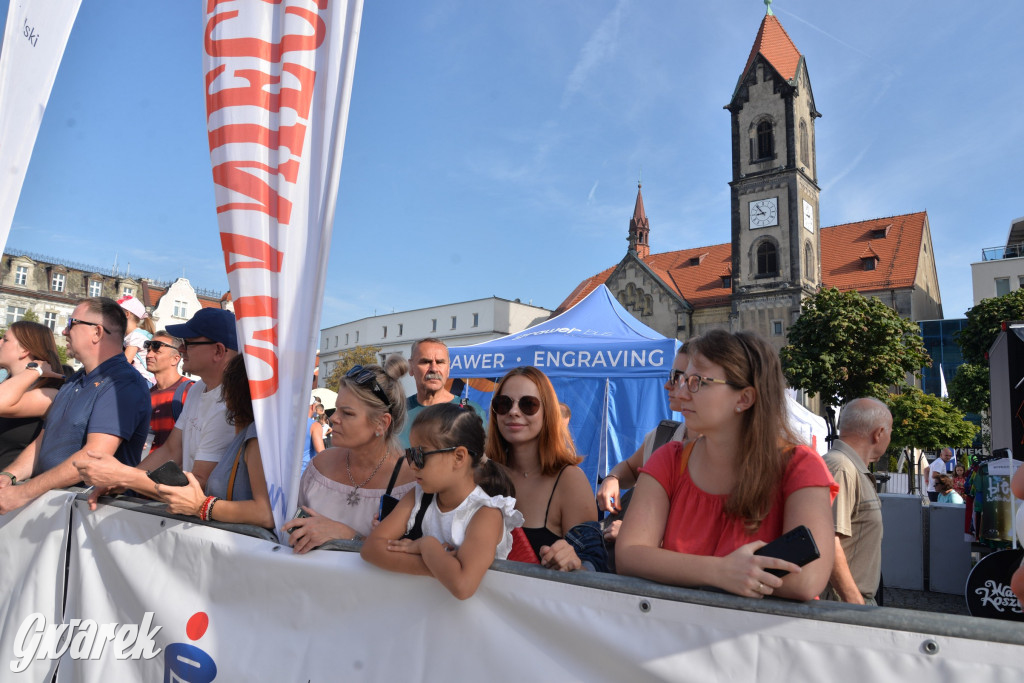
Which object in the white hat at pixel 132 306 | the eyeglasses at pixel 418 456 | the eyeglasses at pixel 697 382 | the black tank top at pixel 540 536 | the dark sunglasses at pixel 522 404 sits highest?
the white hat at pixel 132 306

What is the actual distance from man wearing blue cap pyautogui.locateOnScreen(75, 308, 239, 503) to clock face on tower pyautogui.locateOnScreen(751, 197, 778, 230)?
44578 millimetres

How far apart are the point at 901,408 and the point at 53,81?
31776 millimetres

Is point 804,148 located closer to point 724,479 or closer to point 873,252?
point 873,252

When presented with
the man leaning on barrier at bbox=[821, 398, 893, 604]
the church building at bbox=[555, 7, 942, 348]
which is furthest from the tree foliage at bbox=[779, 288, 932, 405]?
the man leaning on barrier at bbox=[821, 398, 893, 604]

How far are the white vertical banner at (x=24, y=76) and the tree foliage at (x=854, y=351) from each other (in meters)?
34.2

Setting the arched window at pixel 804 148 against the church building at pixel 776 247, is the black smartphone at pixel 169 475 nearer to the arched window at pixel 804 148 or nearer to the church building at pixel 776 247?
the church building at pixel 776 247

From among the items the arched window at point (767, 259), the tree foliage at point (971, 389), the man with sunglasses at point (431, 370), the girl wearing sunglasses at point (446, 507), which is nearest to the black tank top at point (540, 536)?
the girl wearing sunglasses at point (446, 507)

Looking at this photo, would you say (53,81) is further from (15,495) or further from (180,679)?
(180,679)

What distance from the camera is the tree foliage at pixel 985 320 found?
33875mm

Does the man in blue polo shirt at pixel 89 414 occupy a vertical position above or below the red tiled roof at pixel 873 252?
below

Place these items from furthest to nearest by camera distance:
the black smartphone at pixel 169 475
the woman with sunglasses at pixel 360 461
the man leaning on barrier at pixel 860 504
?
the man leaning on barrier at pixel 860 504, the woman with sunglasses at pixel 360 461, the black smartphone at pixel 169 475

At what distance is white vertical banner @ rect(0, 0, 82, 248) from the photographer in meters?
3.67

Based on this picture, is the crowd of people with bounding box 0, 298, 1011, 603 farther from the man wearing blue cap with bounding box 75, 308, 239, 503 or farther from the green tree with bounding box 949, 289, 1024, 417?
the green tree with bounding box 949, 289, 1024, 417

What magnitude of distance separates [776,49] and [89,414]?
51912 mm
